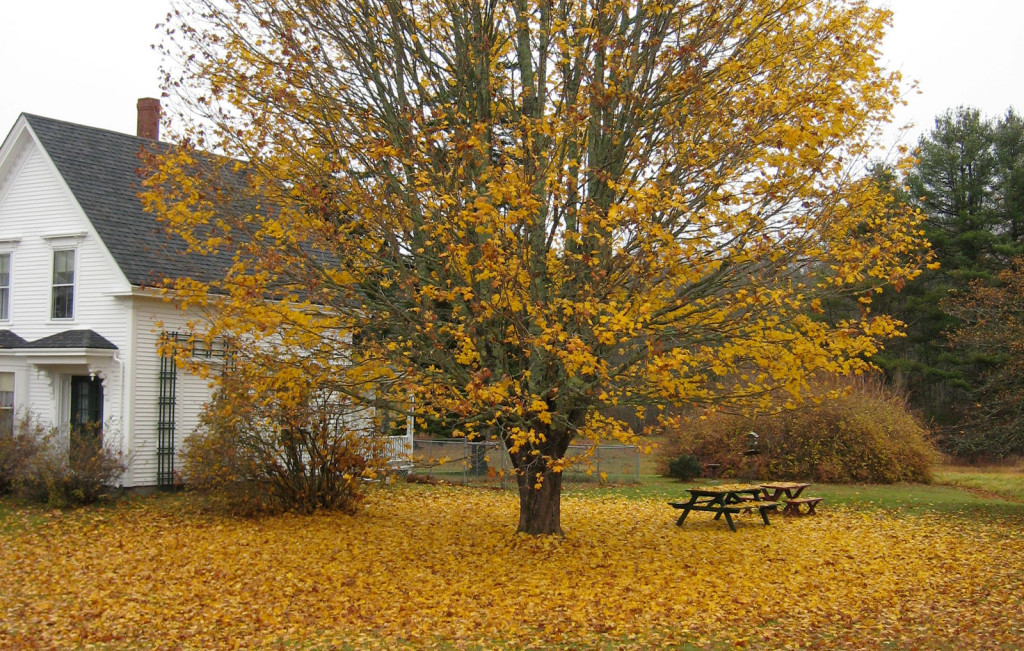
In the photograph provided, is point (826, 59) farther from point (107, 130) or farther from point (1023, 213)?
point (1023, 213)

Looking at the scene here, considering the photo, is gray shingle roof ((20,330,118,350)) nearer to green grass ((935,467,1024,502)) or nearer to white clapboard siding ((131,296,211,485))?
white clapboard siding ((131,296,211,485))

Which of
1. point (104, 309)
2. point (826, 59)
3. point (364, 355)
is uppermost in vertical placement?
point (826, 59)

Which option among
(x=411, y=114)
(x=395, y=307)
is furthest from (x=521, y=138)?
(x=395, y=307)

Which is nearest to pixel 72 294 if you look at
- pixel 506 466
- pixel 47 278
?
pixel 47 278

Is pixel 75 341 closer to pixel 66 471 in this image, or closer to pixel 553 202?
pixel 66 471

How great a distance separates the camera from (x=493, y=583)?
1063 cm

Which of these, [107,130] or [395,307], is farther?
[107,130]

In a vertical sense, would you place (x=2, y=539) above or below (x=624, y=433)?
below

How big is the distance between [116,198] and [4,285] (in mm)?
3571

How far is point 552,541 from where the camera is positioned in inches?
492

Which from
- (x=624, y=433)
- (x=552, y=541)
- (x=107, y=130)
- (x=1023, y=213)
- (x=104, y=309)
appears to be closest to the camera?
(x=624, y=433)

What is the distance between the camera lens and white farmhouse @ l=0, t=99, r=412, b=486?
1914 centimetres

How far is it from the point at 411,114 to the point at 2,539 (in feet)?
30.0

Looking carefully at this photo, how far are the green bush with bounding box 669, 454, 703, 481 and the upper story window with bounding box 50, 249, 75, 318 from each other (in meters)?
15.8
